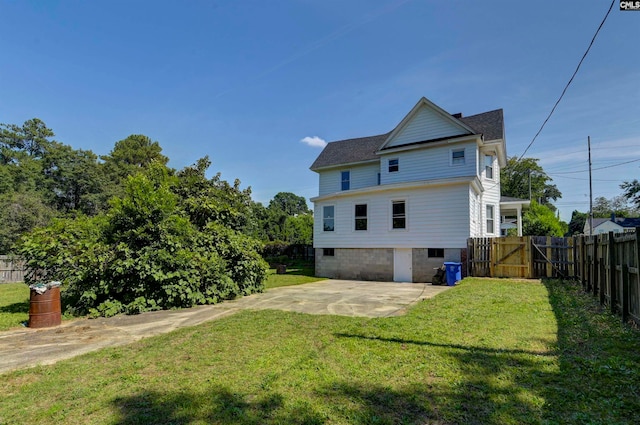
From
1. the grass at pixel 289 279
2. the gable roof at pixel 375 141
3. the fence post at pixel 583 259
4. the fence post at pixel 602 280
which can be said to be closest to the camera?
the fence post at pixel 602 280

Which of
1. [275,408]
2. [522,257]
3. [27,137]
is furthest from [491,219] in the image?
[27,137]

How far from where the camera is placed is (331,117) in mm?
17375

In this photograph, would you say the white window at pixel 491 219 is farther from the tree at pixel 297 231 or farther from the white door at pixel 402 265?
the tree at pixel 297 231

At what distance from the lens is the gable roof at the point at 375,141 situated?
1741 cm

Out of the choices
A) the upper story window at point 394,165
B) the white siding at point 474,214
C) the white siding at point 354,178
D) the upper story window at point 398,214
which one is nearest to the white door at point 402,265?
the upper story window at point 398,214

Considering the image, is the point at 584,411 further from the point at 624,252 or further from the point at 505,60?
the point at 505,60

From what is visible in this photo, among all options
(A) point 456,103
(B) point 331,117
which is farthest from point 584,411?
(A) point 456,103

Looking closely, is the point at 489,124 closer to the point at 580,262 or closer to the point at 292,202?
the point at 580,262

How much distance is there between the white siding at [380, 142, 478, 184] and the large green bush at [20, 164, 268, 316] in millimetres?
11801

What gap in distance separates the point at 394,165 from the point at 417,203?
166 inches

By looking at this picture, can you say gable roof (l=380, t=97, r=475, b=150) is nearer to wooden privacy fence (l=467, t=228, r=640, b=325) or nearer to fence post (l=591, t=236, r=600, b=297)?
wooden privacy fence (l=467, t=228, r=640, b=325)

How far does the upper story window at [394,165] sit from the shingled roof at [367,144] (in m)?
1.46

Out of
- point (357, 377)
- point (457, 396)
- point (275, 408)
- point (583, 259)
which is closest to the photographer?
point (275, 408)

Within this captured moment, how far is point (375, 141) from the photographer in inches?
869
